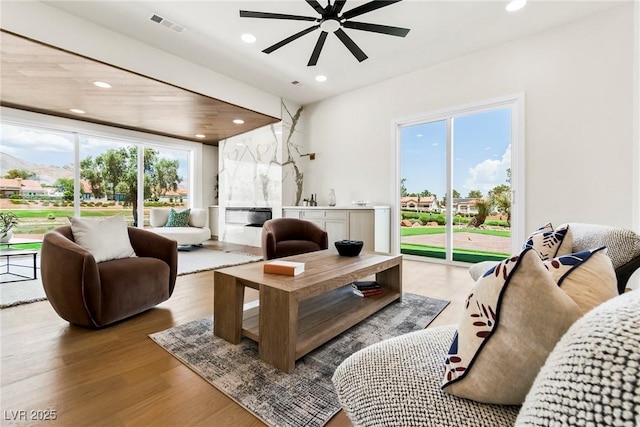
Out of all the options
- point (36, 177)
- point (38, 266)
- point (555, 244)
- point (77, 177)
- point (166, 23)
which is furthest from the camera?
point (77, 177)

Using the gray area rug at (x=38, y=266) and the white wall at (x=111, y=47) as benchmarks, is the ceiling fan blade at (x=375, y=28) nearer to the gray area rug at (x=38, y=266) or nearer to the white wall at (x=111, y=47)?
the white wall at (x=111, y=47)

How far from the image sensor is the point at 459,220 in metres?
4.21

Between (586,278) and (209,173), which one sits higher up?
(209,173)

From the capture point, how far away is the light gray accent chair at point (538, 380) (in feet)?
1.11

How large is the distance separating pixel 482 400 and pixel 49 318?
2977 mm

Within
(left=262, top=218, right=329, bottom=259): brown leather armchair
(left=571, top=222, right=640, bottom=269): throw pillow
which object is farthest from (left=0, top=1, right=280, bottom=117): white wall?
(left=571, top=222, right=640, bottom=269): throw pillow

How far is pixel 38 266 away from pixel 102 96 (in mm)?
2710

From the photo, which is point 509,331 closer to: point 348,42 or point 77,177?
point 348,42

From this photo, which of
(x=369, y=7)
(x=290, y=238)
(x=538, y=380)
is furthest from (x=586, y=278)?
(x=290, y=238)

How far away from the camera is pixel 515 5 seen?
9.45 feet

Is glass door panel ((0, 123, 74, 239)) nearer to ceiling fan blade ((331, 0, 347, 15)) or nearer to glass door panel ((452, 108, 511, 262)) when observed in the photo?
ceiling fan blade ((331, 0, 347, 15))

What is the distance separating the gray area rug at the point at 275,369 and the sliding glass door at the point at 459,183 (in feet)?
8.14

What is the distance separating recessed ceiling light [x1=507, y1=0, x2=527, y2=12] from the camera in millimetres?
2832

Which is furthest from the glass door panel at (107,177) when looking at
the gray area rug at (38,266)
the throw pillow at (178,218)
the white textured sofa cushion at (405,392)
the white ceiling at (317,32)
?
the white textured sofa cushion at (405,392)
